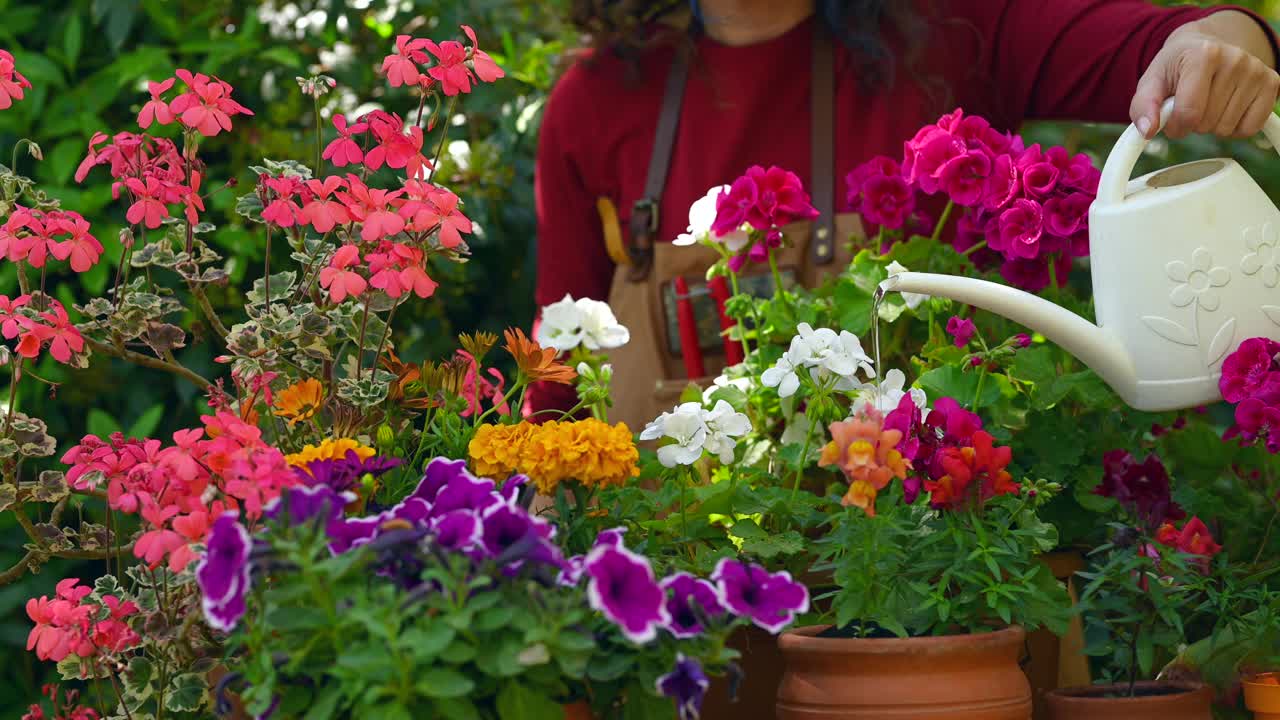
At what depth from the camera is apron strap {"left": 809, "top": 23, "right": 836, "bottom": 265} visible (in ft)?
5.20

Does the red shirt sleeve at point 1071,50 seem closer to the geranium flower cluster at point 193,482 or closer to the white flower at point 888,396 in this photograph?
the white flower at point 888,396

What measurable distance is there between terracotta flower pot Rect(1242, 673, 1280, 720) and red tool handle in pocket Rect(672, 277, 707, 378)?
0.78 m

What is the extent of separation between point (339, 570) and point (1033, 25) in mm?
1301

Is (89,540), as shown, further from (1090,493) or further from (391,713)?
(1090,493)

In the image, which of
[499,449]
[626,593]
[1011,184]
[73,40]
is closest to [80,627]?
[499,449]

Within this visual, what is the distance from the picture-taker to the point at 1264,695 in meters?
0.90

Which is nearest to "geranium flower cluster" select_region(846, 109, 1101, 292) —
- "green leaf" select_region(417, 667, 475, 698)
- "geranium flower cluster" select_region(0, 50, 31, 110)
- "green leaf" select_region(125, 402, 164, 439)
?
"green leaf" select_region(417, 667, 475, 698)

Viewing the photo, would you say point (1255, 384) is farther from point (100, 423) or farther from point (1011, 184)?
point (100, 423)

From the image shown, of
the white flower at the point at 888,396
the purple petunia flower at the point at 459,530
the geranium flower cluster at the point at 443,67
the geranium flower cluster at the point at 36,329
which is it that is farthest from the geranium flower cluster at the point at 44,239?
the white flower at the point at 888,396

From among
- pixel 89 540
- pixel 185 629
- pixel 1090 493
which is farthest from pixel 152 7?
pixel 1090 493

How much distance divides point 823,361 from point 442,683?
0.43 m

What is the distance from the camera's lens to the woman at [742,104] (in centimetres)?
160

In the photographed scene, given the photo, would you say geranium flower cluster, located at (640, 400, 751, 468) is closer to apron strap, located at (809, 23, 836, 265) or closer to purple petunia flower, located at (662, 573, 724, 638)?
purple petunia flower, located at (662, 573, 724, 638)

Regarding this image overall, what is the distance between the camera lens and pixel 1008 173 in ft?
3.41
